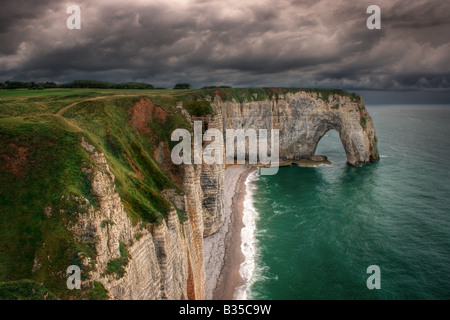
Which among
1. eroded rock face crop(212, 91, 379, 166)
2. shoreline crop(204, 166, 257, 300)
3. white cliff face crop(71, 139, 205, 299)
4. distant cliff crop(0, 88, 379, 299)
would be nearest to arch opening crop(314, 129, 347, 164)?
eroded rock face crop(212, 91, 379, 166)

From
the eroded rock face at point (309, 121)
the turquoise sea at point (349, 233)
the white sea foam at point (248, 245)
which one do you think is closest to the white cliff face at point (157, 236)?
the white sea foam at point (248, 245)

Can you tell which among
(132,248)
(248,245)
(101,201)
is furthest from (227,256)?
(101,201)

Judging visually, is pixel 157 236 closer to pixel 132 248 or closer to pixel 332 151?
pixel 132 248

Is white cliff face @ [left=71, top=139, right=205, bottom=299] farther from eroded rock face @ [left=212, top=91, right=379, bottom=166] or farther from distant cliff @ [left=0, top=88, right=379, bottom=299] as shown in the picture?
eroded rock face @ [left=212, top=91, right=379, bottom=166]

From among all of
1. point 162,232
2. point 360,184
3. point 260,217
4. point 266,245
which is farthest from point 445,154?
point 162,232

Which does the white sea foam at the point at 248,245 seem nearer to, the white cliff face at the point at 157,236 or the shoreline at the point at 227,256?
the shoreline at the point at 227,256
